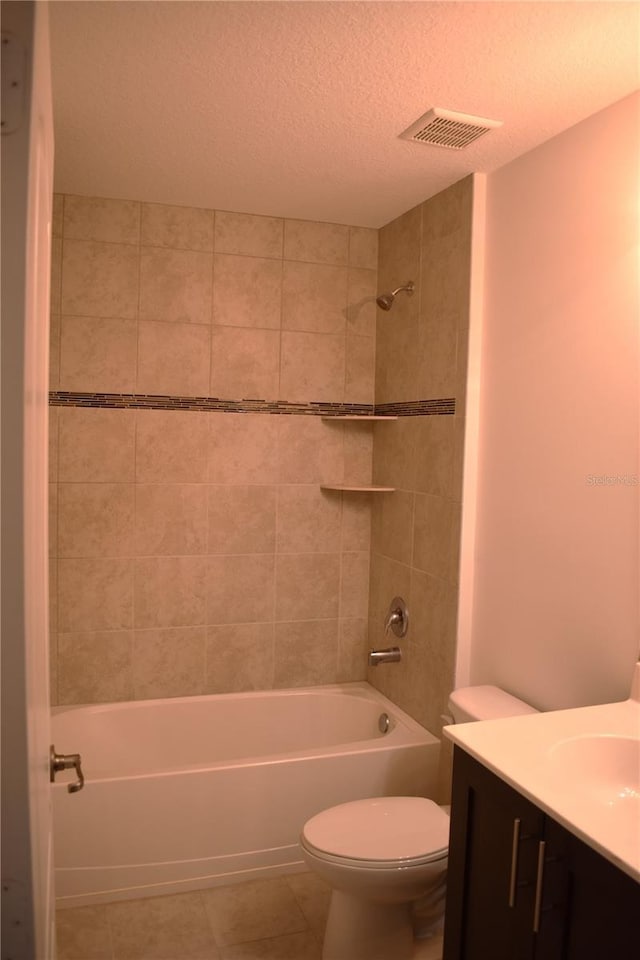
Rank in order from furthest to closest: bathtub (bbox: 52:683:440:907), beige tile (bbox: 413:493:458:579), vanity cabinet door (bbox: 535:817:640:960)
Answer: beige tile (bbox: 413:493:458:579) < bathtub (bbox: 52:683:440:907) < vanity cabinet door (bbox: 535:817:640:960)

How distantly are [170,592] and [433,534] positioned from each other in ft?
3.77

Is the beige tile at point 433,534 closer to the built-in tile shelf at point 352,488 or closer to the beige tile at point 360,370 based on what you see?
the built-in tile shelf at point 352,488

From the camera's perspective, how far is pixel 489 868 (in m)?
1.51

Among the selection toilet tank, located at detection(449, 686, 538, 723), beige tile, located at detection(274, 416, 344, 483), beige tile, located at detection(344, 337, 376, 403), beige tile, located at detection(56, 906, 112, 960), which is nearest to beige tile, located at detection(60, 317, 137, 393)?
beige tile, located at detection(274, 416, 344, 483)

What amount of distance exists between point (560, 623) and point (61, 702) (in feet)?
6.67

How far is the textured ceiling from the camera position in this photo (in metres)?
1.58

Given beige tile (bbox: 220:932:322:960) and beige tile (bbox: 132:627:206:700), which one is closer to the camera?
beige tile (bbox: 220:932:322:960)

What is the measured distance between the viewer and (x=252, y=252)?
123 inches

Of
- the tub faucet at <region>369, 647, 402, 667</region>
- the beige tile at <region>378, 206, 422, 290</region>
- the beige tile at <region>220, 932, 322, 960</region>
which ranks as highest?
the beige tile at <region>378, 206, 422, 290</region>

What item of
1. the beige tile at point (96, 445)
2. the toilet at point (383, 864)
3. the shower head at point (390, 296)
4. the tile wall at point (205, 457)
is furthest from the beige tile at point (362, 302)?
the toilet at point (383, 864)

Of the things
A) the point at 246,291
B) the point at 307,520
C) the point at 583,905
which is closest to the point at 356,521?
the point at 307,520

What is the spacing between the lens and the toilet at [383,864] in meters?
1.94

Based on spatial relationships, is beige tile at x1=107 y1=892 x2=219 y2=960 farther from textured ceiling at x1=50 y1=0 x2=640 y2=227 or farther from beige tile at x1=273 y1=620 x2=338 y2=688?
textured ceiling at x1=50 y1=0 x2=640 y2=227

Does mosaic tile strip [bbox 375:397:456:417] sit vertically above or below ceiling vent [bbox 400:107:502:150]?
below
